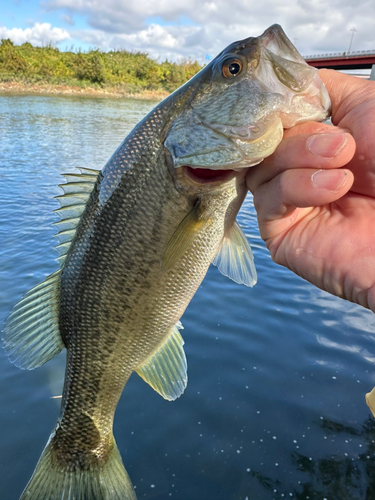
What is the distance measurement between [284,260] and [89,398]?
1475mm

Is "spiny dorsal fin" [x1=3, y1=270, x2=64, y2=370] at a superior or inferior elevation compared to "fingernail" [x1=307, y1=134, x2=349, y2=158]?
inferior

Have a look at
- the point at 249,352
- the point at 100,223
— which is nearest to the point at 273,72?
the point at 100,223

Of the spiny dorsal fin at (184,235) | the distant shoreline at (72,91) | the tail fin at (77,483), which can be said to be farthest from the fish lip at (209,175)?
the distant shoreline at (72,91)

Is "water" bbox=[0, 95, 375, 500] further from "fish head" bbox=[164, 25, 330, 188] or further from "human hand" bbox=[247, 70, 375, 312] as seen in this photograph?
"fish head" bbox=[164, 25, 330, 188]

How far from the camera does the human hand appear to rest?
1.61 meters

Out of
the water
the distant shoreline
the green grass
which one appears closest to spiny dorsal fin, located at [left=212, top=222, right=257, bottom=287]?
the water

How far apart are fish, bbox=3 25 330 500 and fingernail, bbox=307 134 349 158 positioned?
164mm

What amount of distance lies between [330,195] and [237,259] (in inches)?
31.7

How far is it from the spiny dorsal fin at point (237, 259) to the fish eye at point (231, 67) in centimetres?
88

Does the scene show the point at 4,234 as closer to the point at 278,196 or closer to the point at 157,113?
the point at 157,113

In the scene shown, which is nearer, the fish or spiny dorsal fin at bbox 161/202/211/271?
the fish

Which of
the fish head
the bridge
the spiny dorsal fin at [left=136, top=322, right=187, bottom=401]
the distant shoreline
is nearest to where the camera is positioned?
the fish head

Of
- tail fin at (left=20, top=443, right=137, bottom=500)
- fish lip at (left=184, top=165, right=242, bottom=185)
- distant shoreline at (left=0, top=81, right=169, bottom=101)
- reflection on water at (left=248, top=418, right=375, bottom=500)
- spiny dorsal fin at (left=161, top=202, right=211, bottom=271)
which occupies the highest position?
distant shoreline at (left=0, top=81, right=169, bottom=101)

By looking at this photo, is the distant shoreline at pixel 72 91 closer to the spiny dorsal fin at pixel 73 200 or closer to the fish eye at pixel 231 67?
the spiny dorsal fin at pixel 73 200
